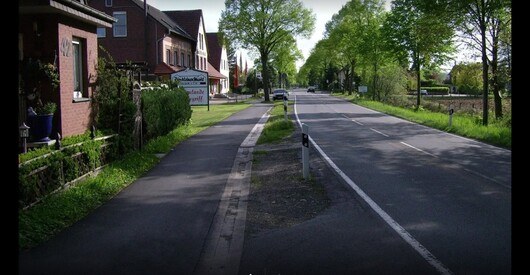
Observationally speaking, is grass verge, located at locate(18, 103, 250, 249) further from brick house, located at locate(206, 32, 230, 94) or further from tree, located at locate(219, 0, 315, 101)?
brick house, located at locate(206, 32, 230, 94)

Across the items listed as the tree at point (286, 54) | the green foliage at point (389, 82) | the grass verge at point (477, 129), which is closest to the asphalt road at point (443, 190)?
the grass verge at point (477, 129)

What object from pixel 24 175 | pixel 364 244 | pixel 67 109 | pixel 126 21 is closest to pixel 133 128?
pixel 67 109

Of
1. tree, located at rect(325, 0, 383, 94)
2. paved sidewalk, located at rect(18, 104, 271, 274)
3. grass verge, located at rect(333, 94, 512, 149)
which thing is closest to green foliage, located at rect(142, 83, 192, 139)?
paved sidewalk, located at rect(18, 104, 271, 274)

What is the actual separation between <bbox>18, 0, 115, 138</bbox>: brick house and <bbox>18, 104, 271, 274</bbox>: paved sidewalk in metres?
2.41

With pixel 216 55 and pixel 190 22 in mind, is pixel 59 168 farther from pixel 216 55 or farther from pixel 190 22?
pixel 216 55

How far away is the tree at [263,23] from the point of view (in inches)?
2245

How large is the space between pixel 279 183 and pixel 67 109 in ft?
17.0

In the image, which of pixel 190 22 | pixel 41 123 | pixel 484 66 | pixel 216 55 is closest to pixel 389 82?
pixel 190 22

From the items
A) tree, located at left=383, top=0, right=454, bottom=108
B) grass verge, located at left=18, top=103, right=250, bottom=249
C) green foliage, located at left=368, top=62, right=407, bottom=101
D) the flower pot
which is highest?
tree, located at left=383, top=0, right=454, bottom=108

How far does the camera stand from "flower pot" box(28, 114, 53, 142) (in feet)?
34.5

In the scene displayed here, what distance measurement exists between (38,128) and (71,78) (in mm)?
1860

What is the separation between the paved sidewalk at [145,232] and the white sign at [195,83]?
20971mm

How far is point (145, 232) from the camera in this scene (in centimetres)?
659

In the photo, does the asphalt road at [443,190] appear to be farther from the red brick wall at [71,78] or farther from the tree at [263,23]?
the tree at [263,23]
